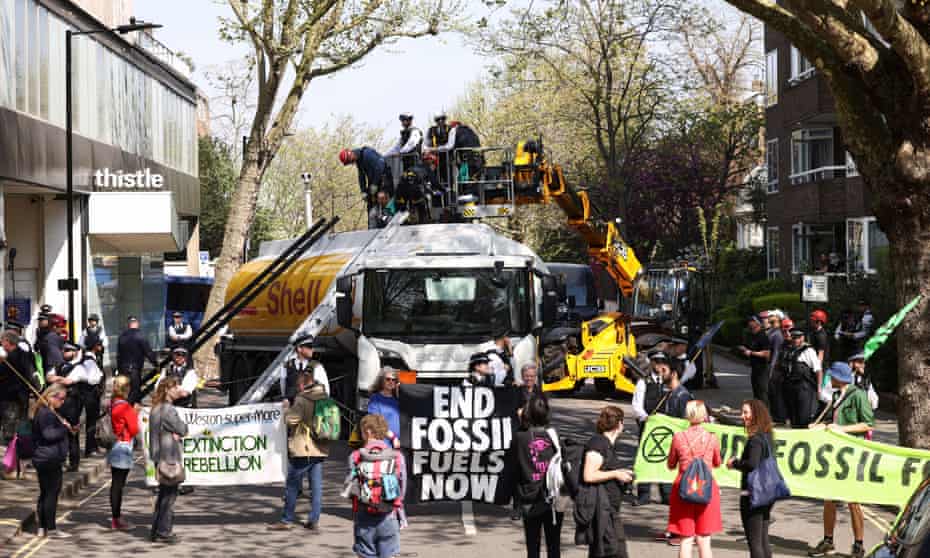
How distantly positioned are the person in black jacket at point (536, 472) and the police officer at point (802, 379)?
28.9 feet

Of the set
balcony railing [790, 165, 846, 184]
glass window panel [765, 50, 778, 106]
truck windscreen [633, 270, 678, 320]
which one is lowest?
truck windscreen [633, 270, 678, 320]

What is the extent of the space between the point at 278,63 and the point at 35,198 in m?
6.63

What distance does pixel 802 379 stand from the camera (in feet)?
61.6

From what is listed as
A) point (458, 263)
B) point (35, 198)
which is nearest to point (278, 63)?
point (35, 198)

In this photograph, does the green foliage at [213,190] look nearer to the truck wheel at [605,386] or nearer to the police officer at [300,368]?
the truck wheel at [605,386]

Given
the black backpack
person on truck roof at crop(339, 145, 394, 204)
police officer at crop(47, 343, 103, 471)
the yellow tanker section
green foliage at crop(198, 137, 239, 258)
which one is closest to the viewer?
police officer at crop(47, 343, 103, 471)

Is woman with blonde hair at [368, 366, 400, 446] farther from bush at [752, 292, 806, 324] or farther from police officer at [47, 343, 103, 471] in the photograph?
bush at [752, 292, 806, 324]

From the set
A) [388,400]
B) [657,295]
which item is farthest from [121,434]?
[657,295]

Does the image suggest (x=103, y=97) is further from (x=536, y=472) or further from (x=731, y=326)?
(x=536, y=472)

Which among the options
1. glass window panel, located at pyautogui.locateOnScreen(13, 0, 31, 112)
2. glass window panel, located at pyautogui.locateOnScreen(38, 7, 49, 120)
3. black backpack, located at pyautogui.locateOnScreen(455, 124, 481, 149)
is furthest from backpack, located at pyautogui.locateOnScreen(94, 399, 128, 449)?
glass window panel, located at pyautogui.locateOnScreen(38, 7, 49, 120)

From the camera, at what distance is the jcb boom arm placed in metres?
25.7

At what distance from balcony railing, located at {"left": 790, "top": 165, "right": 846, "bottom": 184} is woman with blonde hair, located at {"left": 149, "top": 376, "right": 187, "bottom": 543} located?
1197 inches

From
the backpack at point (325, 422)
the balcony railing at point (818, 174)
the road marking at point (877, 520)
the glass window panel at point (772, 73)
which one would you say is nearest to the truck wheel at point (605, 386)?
the balcony railing at point (818, 174)

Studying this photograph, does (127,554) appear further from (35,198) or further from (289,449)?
(35,198)
